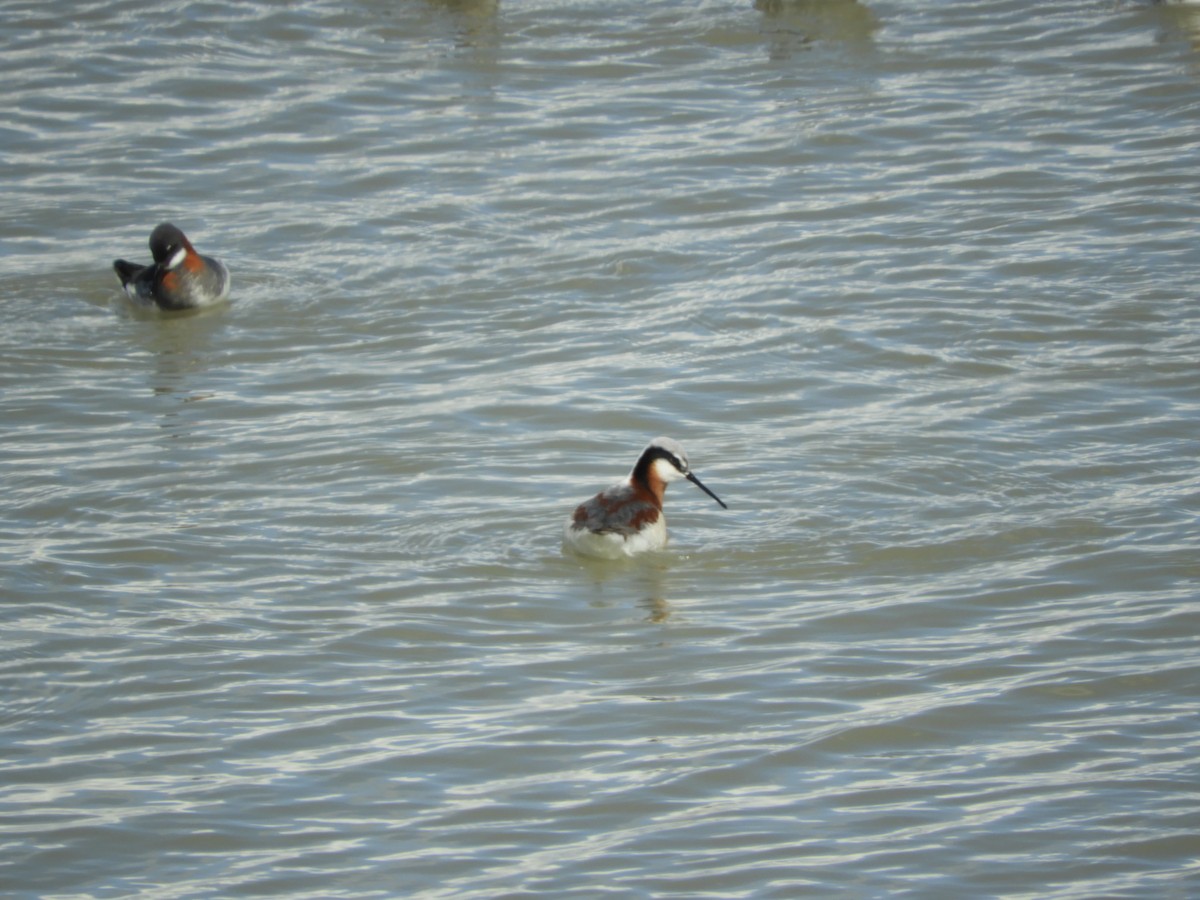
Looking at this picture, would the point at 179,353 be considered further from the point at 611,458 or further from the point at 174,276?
the point at 611,458

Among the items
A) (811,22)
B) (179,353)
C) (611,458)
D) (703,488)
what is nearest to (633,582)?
(703,488)

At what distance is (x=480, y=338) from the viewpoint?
13.1m

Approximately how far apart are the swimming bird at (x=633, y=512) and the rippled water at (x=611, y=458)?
144mm

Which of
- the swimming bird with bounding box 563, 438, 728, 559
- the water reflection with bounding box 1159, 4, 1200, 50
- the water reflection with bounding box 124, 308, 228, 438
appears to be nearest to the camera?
the swimming bird with bounding box 563, 438, 728, 559

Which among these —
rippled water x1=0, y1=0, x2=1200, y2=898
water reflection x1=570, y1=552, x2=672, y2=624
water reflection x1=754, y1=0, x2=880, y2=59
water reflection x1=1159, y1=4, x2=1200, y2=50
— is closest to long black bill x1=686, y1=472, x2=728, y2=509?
rippled water x1=0, y1=0, x2=1200, y2=898

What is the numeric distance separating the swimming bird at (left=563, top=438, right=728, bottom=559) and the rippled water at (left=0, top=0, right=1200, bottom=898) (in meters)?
0.14

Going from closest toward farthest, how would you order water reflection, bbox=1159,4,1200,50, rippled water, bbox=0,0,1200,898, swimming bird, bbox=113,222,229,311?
rippled water, bbox=0,0,1200,898 < swimming bird, bbox=113,222,229,311 < water reflection, bbox=1159,4,1200,50

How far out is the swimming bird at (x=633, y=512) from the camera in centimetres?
932

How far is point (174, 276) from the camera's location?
45.3 ft

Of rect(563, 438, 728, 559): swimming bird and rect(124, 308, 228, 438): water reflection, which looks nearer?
rect(563, 438, 728, 559): swimming bird

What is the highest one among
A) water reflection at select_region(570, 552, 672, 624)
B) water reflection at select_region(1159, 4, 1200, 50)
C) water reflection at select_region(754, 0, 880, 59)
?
water reflection at select_region(754, 0, 880, 59)

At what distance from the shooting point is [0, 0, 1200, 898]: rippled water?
675 cm

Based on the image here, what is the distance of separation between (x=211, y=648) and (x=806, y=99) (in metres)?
11.7

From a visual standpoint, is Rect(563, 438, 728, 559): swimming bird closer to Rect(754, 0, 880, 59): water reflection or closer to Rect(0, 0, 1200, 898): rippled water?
Rect(0, 0, 1200, 898): rippled water
